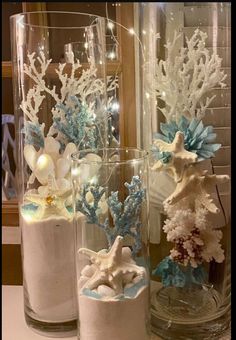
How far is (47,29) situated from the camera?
2.83 ft

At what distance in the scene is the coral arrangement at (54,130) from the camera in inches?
33.4

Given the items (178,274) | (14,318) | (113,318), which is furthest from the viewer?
(14,318)

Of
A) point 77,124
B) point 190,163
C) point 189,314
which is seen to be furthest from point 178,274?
point 77,124

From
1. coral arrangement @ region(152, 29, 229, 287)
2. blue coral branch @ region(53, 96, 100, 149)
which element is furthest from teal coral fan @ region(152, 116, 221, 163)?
blue coral branch @ region(53, 96, 100, 149)

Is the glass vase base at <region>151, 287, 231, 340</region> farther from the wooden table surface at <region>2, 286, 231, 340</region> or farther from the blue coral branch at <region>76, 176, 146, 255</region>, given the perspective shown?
the blue coral branch at <region>76, 176, 146, 255</region>

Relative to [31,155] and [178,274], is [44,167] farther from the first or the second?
[178,274]

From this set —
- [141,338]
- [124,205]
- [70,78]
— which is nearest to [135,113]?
[70,78]

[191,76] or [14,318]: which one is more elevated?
[191,76]

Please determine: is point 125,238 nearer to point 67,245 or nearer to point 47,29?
point 67,245

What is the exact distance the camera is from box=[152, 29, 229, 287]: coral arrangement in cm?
78

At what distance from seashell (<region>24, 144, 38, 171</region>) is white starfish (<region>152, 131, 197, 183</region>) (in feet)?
0.68

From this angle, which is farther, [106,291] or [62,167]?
[62,167]

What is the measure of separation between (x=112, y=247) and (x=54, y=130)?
0.78 feet

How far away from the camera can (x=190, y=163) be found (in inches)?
30.5
